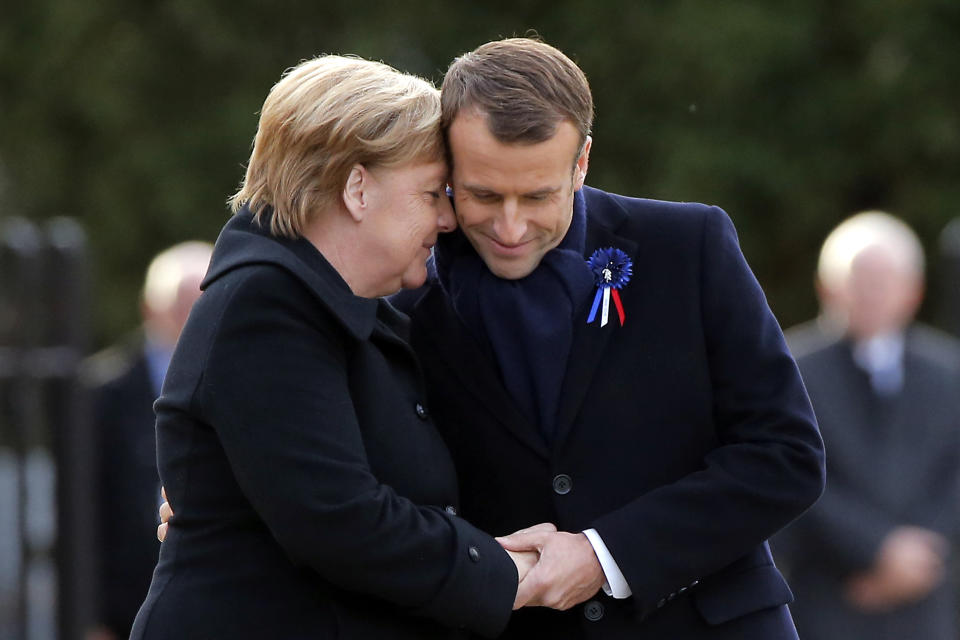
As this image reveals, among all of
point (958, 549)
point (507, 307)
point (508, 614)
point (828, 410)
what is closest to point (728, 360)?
point (507, 307)

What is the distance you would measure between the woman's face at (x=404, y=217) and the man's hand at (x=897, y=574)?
3910 mm

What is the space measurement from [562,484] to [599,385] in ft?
0.74

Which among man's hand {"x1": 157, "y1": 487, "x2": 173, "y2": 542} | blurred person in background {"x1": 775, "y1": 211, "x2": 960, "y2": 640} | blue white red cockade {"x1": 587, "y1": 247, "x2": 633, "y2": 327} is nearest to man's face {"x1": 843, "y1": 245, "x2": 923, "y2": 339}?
blurred person in background {"x1": 775, "y1": 211, "x2": 960, "y2": 640}

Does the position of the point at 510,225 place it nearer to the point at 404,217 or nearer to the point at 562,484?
the point at 404,217

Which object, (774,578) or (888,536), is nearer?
(774,578)

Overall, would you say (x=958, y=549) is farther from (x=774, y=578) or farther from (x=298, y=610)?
(x=298, y=610)

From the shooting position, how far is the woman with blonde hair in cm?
317

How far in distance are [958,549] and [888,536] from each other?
475mm

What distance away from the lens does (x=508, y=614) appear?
3.37 meters

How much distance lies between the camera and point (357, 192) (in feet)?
11.3

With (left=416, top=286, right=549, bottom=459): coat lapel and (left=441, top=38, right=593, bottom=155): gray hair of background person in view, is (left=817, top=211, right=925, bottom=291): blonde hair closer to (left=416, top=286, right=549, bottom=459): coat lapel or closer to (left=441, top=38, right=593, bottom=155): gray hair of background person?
(left=416, top=286, right=549, bottom=459): coat lapel

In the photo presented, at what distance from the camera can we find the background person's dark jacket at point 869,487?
22.7 feet

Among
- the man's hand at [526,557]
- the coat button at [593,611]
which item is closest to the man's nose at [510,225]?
the man's hand at [526,557]

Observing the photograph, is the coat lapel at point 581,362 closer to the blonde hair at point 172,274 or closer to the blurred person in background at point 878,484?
the blurred person in background at point 878,484
